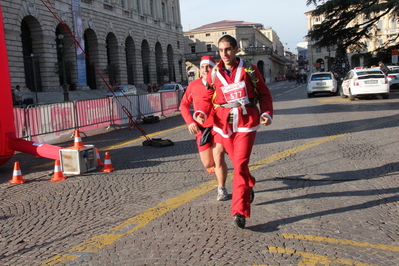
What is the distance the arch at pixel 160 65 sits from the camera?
57.3 metres

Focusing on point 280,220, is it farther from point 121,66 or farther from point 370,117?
point 121,66

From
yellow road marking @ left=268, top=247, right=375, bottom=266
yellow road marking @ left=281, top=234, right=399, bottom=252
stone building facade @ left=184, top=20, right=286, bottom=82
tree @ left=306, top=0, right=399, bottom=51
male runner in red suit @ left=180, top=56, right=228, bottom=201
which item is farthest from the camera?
stone building facade @ left=184, top=20, right=286, bottom=82

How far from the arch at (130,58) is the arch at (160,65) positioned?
202 inches

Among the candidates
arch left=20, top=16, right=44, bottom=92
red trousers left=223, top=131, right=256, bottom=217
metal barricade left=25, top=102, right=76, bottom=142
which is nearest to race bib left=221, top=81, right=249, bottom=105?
red trousers left=223, top=131, right=256, bottom=217

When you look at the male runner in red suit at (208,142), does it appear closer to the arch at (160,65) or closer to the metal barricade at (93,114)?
the metal barricade at (93,114)

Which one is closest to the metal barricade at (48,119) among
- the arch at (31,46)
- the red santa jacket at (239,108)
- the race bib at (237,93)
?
the red santa jacket at (239,108)

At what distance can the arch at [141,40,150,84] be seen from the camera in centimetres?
5597

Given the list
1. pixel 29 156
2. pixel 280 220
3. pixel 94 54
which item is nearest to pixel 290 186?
pixel 280 220

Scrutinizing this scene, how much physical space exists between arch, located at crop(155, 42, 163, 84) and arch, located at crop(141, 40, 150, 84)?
1.61 metres

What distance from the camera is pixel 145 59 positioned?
5625 cm

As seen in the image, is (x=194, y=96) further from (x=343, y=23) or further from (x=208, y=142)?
(x=343, y=23)

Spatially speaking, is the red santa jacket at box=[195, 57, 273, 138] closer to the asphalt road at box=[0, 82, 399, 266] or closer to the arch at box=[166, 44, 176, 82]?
the asphalt road at box=[0, 82, 399, 266]

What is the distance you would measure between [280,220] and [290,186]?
1458 millimetres

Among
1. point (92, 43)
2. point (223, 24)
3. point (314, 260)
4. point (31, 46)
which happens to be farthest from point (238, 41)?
point (314, 260)
